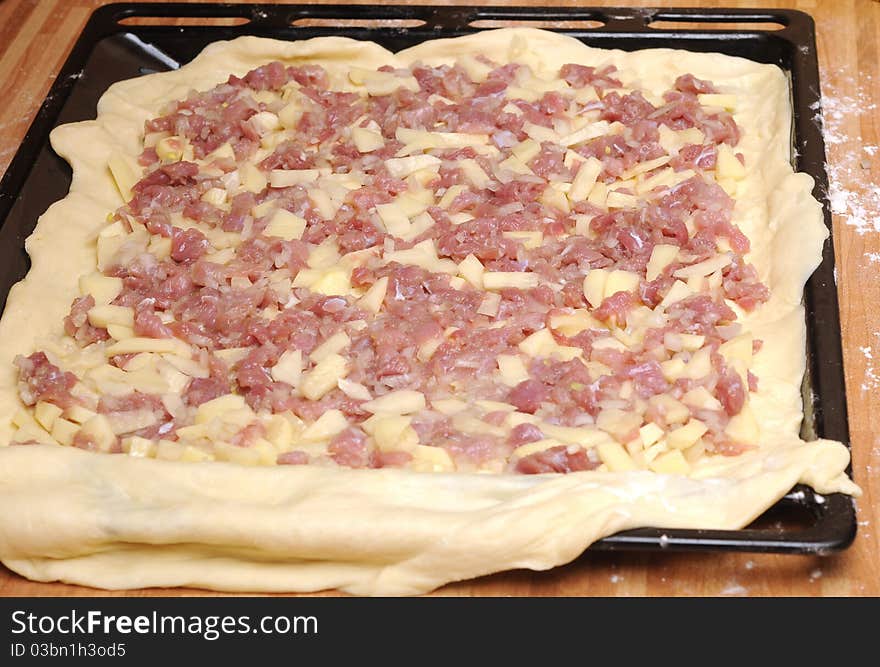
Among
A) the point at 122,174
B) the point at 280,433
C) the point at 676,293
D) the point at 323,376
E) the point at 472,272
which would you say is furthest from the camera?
the point at 122,174

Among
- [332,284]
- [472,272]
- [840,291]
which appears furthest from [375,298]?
[840,291]

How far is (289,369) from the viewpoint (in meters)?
2.68

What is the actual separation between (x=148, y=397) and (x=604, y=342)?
43.4 inches

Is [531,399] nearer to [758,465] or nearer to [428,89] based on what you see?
[758,465]

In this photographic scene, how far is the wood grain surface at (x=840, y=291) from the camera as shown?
2338mm

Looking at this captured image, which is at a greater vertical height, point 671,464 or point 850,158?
point 850,158

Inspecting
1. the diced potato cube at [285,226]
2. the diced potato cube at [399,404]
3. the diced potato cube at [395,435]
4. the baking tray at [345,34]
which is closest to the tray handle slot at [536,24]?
the baking tray at [345,34]

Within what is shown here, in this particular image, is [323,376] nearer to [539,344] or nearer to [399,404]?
[399,404]

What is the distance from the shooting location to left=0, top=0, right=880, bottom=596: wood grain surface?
234 cm

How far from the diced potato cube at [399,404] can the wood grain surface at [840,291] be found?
440 millimetres

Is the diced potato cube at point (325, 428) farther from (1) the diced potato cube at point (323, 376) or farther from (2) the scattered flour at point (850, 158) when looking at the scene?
(2) the scattered flour at point (850, 158)

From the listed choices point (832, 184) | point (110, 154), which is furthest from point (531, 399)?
point (110, 154)

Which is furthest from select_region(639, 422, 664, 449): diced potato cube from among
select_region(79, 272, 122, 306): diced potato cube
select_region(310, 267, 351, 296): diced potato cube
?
select_region(79, 272, 122, 306): diced potato cube

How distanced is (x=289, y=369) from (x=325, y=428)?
200 mm
